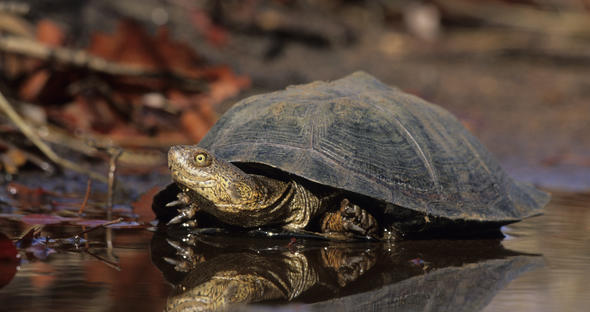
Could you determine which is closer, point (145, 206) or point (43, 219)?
point (43, 219)

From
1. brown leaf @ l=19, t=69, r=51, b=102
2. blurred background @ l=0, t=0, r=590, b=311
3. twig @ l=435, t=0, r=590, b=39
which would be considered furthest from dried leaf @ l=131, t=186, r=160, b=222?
twig @ l=435, t=0, r=590, b=39

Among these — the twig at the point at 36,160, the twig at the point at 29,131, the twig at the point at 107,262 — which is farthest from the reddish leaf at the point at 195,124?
the twig at the point at 107,262

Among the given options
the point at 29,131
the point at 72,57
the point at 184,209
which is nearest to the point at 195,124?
the point at 72,57

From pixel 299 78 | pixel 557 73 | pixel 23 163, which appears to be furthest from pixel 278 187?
pixel 557 73

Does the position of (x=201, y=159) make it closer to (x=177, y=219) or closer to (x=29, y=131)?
(x=177, y=219)

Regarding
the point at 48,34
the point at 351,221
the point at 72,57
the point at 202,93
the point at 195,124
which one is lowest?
the point at 351,221

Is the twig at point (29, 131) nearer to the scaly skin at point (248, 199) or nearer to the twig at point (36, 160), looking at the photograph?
the twig at point (36, 160)

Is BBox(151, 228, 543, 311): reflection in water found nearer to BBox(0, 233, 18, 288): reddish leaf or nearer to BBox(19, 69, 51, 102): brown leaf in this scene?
BBox(0, 233, 18, 288): reddish leaf

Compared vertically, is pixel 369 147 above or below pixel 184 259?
above
